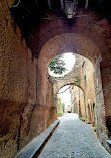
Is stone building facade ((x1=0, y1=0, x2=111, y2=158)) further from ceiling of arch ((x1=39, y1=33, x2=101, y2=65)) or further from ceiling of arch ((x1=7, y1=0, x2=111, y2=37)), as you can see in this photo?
ceiling of arch ((x1=7, y1=0, x2=111, y2=37))

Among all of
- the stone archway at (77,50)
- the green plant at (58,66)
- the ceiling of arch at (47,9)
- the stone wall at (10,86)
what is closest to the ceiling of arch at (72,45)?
the stone archway at (77,50)

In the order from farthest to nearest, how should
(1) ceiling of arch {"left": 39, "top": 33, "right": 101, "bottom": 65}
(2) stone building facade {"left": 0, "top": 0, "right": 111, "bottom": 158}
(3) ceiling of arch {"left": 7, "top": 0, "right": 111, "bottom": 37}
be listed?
(1) ceiling of arch {"left": 39, "top": 33, "right": 101, "bottom": 65}
(3) ceiling of arch {"left": 7, "top": 0, "right": 111, "bottom": 37}
(2) stone building facade {"left": 0, "top": 0, "right": 111, "bottom": 158}

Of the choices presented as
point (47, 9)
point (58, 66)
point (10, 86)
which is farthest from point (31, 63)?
point (58, 66)

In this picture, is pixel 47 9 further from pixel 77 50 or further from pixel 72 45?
pixel 77 50

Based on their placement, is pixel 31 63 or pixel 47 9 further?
pixel 47 9

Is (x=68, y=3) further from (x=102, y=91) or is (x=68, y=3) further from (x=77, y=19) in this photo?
(x=102, y=91)

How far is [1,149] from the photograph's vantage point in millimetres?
1643

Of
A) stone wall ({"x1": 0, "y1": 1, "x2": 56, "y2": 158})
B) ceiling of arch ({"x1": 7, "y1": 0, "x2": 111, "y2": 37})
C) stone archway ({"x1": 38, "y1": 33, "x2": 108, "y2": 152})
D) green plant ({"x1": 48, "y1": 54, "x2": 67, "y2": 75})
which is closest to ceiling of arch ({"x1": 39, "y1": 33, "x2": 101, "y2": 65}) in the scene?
stone archway ({"x1": 38, "y1": 33, "x2": 108, "y2": 152})

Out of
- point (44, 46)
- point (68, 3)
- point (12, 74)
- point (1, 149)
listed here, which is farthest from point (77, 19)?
point (1, 149)

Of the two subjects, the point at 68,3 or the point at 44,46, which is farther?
the point at 44,46

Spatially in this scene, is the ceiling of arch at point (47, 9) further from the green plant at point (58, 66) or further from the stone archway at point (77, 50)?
the green plant at point (58, 66)

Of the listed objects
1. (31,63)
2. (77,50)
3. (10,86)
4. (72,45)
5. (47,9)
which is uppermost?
(47,9)

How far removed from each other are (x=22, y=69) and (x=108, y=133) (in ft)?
7.99

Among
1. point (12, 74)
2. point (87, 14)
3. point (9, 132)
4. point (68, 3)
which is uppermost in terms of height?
point (87, 14)
